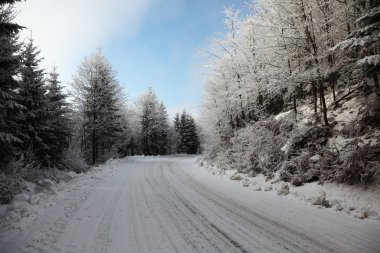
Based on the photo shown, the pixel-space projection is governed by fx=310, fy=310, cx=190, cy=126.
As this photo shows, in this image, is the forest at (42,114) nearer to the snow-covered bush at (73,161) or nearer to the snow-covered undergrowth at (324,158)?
the snow-covered bush at (73,161)

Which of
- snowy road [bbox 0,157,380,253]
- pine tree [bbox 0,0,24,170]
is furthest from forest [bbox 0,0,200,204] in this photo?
snowy road [bbox 0,157,380,253]

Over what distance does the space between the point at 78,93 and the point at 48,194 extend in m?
19.9

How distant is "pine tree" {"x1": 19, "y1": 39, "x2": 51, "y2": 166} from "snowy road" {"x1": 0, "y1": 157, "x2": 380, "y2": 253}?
868 cm

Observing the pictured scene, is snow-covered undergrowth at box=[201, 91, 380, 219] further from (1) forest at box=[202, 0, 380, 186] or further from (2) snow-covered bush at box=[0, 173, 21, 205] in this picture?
(2) snow-covered bush at box=[0, 173, 21, 205]

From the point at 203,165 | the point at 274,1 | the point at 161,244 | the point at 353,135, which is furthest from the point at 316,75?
the point at 203,165

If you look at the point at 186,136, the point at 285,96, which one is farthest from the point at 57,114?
the point at 186,136

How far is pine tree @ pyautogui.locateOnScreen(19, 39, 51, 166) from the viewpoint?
57.3 ft

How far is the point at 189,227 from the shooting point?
6809 millimetres

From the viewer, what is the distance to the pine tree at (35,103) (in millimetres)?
17453

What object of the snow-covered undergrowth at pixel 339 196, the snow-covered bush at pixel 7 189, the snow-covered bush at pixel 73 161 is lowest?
the snow-covered undergrowth at pixel 339 196

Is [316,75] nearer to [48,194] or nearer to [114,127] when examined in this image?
[48,194]

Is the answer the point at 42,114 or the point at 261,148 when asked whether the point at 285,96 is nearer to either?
the point at 261,148

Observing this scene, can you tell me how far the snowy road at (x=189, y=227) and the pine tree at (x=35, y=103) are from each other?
28.5 feet

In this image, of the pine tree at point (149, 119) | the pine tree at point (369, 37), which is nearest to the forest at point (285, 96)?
the pine tree at point (369, 37)
